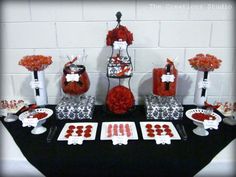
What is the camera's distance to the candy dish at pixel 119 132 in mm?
1056

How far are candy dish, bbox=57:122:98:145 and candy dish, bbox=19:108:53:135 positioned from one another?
11cm

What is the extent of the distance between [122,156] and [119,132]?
0.18 m

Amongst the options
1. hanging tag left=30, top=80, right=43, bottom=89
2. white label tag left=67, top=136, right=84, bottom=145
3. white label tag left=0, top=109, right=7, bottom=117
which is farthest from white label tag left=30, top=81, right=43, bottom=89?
white label tag left=67, top=136, right=84, bottom=145

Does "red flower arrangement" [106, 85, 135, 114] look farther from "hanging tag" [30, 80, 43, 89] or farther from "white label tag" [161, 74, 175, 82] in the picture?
"hanging tag" [30, 80, 43, 89]

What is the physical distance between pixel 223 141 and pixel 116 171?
1.71ft

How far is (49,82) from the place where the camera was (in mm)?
1489

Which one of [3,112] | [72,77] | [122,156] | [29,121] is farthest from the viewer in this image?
[3,112]

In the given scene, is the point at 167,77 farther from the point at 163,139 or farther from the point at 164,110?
the point at 163,139

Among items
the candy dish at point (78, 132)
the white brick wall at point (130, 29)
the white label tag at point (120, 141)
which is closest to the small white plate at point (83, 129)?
the candy dish at point (78, 132)

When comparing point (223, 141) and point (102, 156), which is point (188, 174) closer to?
point (223, 141)

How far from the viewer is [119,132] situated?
113 cm

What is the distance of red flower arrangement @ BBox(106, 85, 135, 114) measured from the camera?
4.12 ft

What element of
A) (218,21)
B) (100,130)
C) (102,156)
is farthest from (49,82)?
(218,21)

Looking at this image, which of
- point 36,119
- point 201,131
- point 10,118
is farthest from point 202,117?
point 10,118
